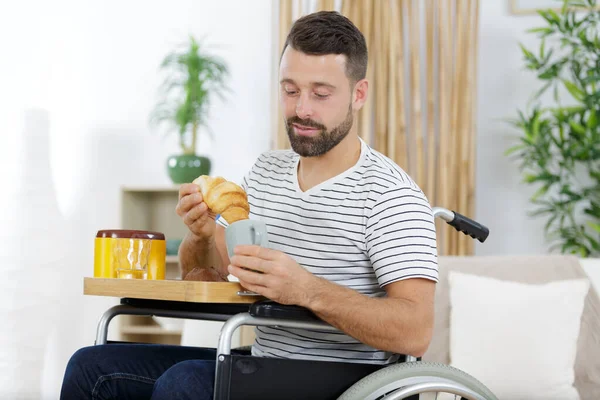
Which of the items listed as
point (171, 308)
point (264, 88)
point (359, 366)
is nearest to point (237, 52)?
point (264, 88)

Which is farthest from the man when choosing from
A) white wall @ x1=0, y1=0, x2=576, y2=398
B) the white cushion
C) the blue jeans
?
white wall @ x1=0, y1=0, x2=576, y2=398

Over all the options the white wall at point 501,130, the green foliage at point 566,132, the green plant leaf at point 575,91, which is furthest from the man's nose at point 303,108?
the white wall at point 501,130

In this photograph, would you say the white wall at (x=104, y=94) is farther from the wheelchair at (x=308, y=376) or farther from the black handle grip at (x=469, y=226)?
the wheelchair at (x=308, y=376)

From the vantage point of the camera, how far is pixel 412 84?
3312 millimetres

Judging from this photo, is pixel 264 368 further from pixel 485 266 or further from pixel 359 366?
pixel 485 266

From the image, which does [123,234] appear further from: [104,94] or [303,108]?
[104,94]

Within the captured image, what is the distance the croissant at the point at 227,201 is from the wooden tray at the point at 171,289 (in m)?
0.16

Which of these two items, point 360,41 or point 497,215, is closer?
point 360,41

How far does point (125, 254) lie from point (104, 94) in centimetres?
252

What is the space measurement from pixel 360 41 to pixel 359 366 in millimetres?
616

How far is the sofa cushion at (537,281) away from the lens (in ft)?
7.96

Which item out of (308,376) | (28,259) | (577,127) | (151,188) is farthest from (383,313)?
(28,259)

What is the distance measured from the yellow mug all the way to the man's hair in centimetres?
45

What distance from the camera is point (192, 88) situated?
133 inches
